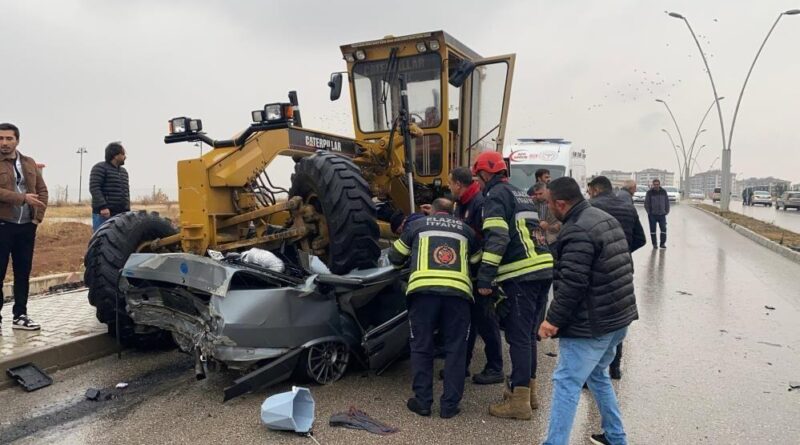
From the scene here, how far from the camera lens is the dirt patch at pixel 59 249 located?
1061 centimetres

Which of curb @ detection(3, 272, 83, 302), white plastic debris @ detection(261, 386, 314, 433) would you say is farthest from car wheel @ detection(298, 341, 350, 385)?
curb @ detection(3, 272, 83, 302)

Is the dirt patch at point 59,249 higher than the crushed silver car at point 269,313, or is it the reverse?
the crushed silver car at point 269,313

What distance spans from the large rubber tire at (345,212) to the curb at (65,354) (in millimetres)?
2505

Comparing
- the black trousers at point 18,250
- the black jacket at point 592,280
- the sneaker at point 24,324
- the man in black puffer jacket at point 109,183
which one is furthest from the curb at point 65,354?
the black jacket at point 592,280

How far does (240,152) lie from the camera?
532cm

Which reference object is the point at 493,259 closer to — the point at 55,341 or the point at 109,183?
the point at 55,341

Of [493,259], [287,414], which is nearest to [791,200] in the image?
[493,259]

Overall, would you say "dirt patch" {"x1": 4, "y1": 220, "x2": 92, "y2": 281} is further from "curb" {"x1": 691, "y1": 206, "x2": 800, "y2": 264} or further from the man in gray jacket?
"curb" {"x1": 691, "y1": 206, "x2": 800, "y2": 264}

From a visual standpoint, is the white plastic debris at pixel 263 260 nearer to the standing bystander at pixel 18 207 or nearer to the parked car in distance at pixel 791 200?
the standing bystander at pixel 18 207

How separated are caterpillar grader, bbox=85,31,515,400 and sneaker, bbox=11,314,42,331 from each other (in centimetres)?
86

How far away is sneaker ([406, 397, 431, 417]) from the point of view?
4123mm

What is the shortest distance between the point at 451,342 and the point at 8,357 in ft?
12.1

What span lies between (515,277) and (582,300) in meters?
0.93

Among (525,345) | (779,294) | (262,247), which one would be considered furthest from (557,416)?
(779,294)
